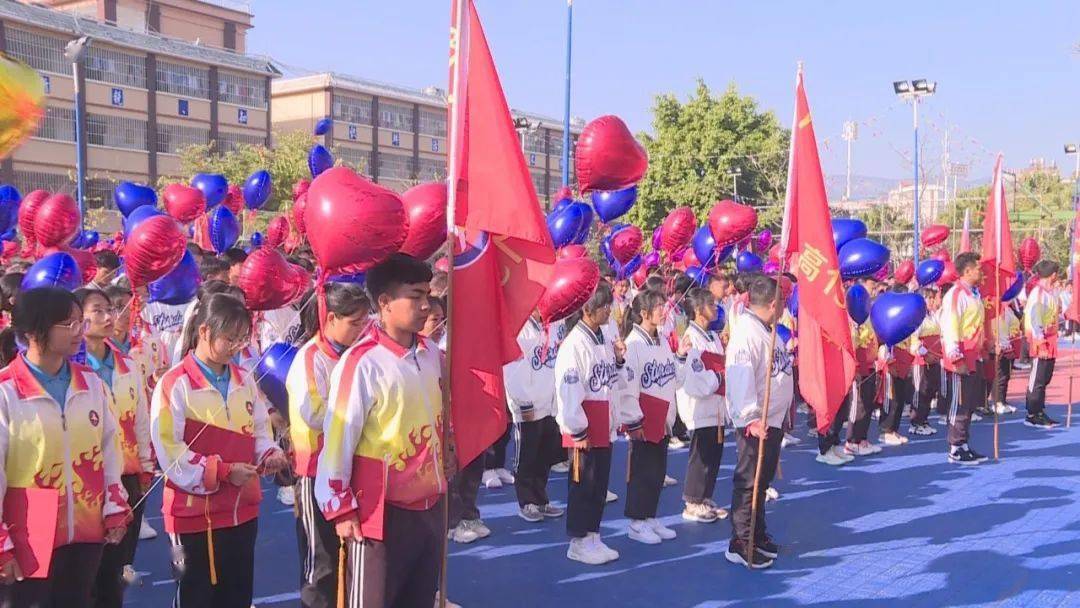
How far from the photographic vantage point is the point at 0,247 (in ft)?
27.1

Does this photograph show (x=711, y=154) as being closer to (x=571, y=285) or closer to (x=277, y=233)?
(x=277, y=233)

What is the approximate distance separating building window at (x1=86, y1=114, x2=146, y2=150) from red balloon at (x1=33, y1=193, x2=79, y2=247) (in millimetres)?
32118

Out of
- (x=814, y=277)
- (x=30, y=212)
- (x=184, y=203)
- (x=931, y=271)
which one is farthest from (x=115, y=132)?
(x=814, y=277)

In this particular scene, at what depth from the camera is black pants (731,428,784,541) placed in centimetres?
540

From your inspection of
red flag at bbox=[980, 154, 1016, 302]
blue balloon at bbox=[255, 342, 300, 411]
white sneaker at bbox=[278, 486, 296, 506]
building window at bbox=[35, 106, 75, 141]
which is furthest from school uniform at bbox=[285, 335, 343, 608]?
building window at bbox=[35, 106, 75, 141]

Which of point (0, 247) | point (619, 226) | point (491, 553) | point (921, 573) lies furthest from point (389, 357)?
point (619, 226)

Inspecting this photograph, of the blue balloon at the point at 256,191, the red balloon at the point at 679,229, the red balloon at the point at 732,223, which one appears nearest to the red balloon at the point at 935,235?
the red balloon at the point at 679,229

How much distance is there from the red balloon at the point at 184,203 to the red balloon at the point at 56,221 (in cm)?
149

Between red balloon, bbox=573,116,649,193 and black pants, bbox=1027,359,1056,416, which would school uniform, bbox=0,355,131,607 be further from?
black pants, bbox=1027,359,1056,416

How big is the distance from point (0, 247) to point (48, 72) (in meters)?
30.0

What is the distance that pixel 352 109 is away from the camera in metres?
49.4

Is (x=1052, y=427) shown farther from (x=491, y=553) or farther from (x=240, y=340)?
(x=240, y=340)

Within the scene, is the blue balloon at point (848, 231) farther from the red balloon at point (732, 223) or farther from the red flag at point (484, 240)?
the red flag at point (484, 240)

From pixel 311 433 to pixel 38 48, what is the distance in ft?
116
